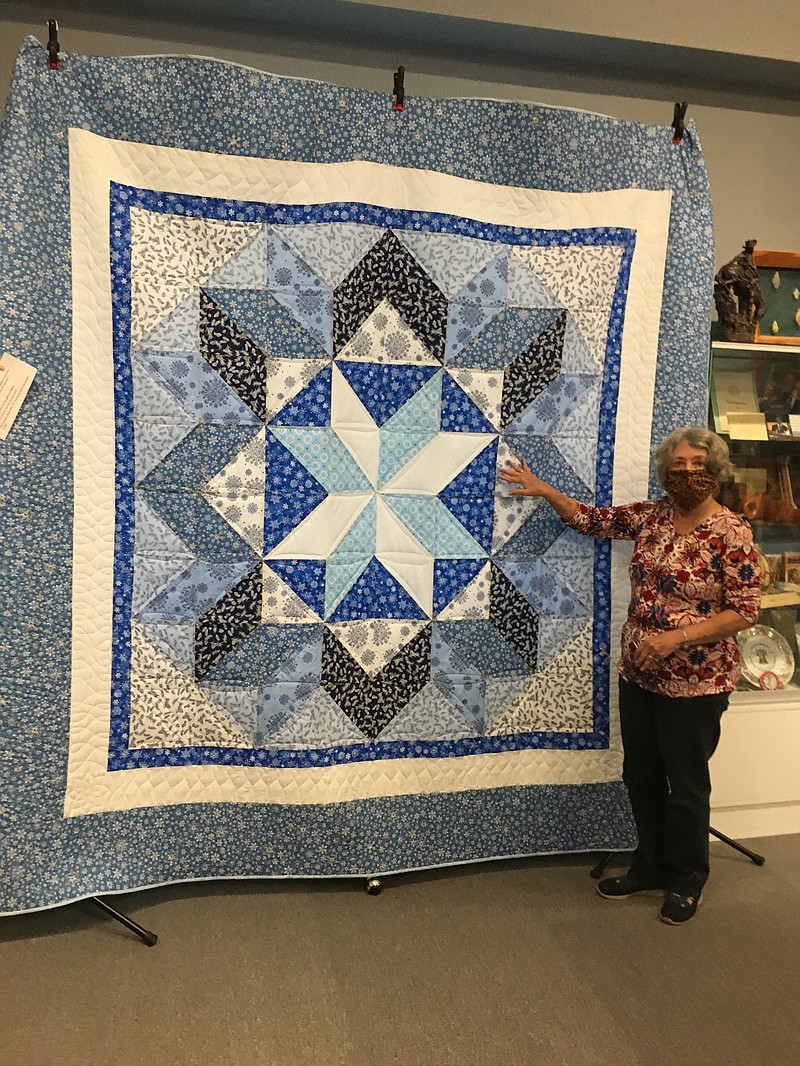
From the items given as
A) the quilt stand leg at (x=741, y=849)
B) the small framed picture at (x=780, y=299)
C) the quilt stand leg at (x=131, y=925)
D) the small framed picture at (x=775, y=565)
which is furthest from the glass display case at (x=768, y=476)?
the quilt stand leg at (x=131, y=925)

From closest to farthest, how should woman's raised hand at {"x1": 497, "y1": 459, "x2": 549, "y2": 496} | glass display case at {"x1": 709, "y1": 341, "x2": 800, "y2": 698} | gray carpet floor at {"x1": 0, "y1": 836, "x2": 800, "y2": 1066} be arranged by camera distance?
gray carpet floor at {"x1": 0, "y1": 836, "x2": 800, "y2": 1066}, woman's raised hand at {"x1": 497, "y1": 459, "x2": 549, "y2": 496}, glass display case at {"x1": 709, "y1": 341, "x2": 800, "y2": 698}

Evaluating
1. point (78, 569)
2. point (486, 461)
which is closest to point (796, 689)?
point (486, 461)

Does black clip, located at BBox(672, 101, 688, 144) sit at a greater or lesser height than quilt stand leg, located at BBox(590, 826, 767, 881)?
greater

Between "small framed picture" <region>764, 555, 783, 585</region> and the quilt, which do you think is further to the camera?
"small framed picture" <region>764, 555, 783, 585</region>

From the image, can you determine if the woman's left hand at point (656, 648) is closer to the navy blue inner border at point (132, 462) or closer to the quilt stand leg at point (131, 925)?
the navy blue inner border at point (132, 462)

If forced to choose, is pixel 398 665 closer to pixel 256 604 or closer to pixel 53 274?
pixel 256 604

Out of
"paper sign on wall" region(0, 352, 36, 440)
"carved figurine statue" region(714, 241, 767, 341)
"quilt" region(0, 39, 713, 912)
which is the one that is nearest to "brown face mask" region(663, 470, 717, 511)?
"quilt" region(0, 39, 713, 912)

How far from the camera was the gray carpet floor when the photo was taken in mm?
1760

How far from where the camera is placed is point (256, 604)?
224 cm

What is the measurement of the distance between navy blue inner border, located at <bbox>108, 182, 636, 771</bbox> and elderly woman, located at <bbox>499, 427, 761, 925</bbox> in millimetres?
119

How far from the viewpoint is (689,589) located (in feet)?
7.14

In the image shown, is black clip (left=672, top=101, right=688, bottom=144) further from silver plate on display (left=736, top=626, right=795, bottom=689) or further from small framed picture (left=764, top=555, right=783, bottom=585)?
silver plate on display (left=736, top=626, right=795, bottom=689)

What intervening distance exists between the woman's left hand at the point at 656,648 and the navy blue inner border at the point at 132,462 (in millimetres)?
260

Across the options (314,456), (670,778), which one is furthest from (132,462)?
(670,778)
